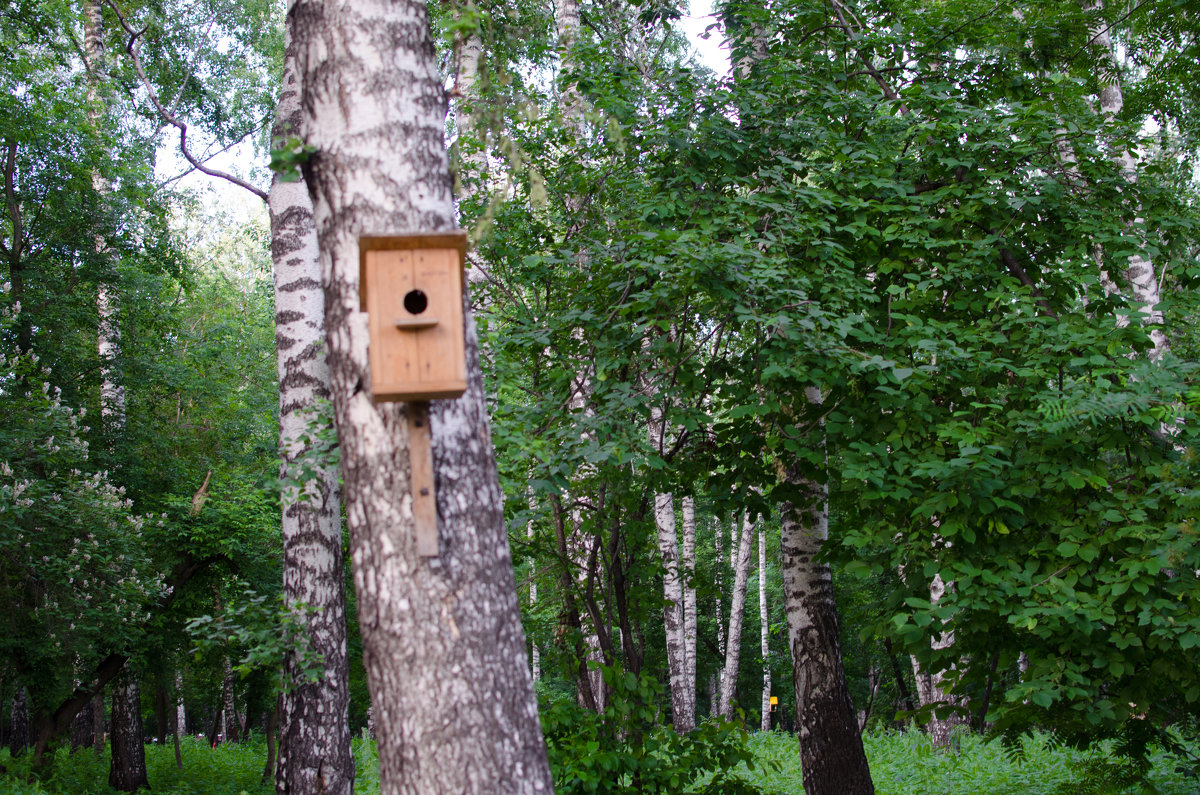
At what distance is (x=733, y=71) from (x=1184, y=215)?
125 inches

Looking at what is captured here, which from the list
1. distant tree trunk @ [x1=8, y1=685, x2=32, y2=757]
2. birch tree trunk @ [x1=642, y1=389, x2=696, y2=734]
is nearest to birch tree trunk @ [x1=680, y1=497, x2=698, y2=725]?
birch tree trunk @ [x1=642, y1=389, x2=696, y2=734]

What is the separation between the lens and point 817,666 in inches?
230

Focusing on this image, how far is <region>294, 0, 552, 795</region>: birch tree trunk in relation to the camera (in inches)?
96.6

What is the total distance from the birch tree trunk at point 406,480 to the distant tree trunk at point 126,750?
11696 millimetres

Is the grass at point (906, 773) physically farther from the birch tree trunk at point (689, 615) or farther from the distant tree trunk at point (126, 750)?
the birch tree trunk at point (689, 615)

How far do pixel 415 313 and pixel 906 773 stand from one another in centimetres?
841

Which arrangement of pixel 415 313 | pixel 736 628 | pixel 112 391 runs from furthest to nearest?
pixel 736 628 < pixel 112 391 < pixel 415 313

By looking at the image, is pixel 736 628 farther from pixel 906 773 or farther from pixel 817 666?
pixel 817 666

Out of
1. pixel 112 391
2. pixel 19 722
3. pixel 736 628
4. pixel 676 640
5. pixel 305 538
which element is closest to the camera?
pixel 305 538

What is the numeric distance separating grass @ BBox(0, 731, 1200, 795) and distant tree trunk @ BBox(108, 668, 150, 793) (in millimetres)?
244

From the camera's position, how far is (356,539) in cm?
261

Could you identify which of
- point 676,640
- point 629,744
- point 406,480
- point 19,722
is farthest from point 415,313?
point 19,722

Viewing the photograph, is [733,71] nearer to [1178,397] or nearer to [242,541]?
[1178,397]

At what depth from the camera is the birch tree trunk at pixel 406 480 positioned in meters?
2.45
